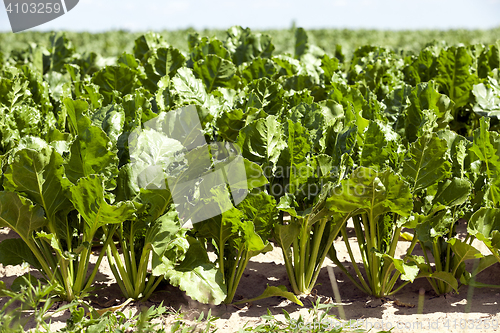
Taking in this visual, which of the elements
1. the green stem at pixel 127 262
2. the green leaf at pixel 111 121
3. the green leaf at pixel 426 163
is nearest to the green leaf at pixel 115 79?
the green leaf at pixel 111 121

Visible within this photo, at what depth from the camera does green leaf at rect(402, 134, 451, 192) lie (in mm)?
2105

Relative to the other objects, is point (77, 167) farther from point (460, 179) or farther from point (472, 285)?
point (472, 285)

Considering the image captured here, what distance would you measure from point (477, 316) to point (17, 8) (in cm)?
296

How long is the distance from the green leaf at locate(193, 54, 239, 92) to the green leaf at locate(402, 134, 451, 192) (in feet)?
5.42

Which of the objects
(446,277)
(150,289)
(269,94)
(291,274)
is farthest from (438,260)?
(150,289)

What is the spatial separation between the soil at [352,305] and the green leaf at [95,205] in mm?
512

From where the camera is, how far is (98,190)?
6.08 ft

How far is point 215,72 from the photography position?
131 inches

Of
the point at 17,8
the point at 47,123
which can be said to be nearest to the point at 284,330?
the point at 47,123

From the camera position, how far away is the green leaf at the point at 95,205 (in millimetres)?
1847

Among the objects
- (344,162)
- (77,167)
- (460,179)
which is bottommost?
(460,179)

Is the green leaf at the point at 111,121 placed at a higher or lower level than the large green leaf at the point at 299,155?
higher

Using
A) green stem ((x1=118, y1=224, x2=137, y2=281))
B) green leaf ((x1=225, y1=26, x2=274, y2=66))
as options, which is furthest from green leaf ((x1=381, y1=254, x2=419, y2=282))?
green leaf ((x1=225, y1=26, x2=274, y2=66))

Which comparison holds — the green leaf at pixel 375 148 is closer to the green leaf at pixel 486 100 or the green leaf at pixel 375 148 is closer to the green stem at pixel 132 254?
the green stem at pixel 132 254
